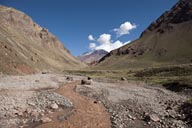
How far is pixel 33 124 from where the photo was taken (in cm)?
2286

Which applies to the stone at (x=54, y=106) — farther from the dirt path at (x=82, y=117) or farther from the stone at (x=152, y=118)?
the stone at (x=152, y=118)

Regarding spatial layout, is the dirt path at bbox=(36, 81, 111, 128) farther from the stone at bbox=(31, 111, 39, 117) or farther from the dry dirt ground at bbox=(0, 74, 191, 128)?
the stone at bbox=(31, 111, 39, 117)

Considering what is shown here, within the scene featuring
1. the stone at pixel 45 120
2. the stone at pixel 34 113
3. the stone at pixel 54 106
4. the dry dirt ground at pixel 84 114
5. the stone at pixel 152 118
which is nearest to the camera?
the dry dirt ground at pixel 84 114

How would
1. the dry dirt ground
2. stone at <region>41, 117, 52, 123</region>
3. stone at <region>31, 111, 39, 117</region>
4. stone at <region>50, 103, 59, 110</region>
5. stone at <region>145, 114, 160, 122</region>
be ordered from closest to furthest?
the dry dirt ground, stone at <region>41, 117, 52, 123</region>, stone at <region>31, 111, 39, 117</region>, stone at <region>145, 114, 160, 122</region>, stone at <region>50, 103, 59, 110</region>

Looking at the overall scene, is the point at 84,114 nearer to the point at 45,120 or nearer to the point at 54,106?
the point at 54,106

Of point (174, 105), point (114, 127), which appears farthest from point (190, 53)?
point (114, 127)

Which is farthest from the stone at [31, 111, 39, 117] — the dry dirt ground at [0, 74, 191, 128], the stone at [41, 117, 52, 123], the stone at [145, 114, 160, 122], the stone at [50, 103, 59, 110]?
the stone at [145, 114, 160, 122]

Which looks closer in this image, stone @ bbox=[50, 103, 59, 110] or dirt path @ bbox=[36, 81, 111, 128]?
dirt path @ bbox=[36, 81, 111, 128]

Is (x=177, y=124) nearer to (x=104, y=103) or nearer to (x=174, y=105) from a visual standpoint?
(x=174, y=105)

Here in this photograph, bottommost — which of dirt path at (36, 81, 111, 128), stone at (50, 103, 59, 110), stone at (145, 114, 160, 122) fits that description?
stone at (145, 114, 160, 122)

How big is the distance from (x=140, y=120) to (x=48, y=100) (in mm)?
13064

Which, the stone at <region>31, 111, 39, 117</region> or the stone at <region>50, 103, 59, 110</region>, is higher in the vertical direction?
the stone at <region>50, 103, 59, 110</region>

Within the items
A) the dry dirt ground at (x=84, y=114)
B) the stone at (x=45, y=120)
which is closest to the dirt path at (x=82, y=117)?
the dry dirt ground at (x=84, y=114)

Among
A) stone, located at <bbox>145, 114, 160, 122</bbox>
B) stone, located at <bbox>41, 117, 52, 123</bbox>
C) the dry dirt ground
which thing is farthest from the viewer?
stone, located at <bbox>145, 114, 160, 122</bbox>
